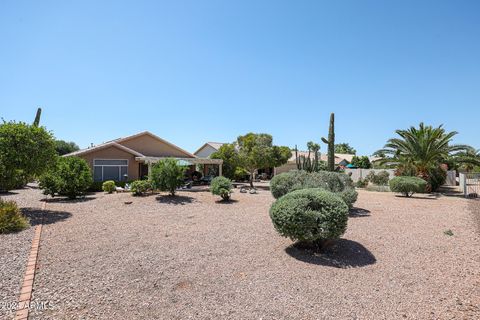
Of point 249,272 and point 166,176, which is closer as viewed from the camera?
point 249,272

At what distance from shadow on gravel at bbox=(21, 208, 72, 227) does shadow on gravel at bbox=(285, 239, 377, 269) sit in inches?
351

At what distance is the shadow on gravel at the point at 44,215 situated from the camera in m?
9.71

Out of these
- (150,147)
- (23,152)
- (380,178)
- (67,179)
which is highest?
(150,147)

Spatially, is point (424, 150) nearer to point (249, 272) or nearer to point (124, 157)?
point (249, 272)

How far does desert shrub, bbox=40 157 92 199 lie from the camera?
14859 mm

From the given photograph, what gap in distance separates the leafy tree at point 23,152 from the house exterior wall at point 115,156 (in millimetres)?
9509

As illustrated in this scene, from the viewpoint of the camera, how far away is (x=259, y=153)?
2444 centimetres

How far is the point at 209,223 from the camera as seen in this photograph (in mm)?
9938

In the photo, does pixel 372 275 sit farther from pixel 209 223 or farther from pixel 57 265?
pixel 57 265

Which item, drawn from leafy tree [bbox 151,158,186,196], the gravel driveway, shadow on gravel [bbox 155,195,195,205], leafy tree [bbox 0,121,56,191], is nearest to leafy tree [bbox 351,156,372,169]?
the gravel driveway

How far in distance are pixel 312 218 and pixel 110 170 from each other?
1964 centimetres

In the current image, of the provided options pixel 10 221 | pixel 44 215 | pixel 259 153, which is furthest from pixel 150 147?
pixel 10 221

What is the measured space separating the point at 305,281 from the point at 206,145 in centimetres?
3626

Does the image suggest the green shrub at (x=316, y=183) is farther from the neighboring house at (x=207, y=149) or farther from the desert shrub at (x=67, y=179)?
the neighboring house at (x=207, y=149)
